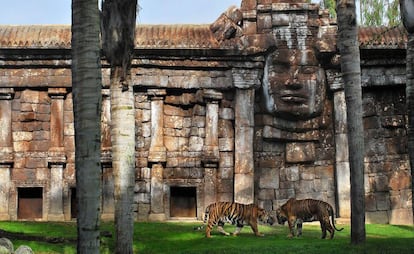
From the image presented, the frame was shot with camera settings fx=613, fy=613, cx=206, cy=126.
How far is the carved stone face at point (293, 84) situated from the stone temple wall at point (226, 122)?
0.03 meters

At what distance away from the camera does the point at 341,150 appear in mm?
17875

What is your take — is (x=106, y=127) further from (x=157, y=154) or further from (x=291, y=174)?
(x=291, y=174)

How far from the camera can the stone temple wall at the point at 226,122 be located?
699 inches

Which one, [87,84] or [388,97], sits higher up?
[388,97]

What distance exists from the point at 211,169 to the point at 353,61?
7393mm

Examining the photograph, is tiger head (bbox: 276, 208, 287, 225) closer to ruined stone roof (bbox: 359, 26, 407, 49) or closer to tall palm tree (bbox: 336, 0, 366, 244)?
tall palm tree (bbox: 336, 0, 366, 244)

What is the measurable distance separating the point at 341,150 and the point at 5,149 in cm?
974

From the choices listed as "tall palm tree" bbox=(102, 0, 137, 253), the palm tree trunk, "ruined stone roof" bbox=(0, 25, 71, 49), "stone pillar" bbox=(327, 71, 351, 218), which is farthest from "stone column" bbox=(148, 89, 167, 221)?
the palm tree trunk

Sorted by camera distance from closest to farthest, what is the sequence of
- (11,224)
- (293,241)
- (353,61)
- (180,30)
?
(353,61) → (293,241) → (11,224) → (180,30)

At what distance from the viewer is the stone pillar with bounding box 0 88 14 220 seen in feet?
57.5

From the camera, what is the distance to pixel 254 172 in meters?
18.2

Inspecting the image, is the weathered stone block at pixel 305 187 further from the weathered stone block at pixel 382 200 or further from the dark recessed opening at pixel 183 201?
the dark recessed opening at pixel 183 201

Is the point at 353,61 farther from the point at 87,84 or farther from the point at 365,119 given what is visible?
the point at 365,119

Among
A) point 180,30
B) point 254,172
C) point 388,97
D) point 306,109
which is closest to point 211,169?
point 254,172
